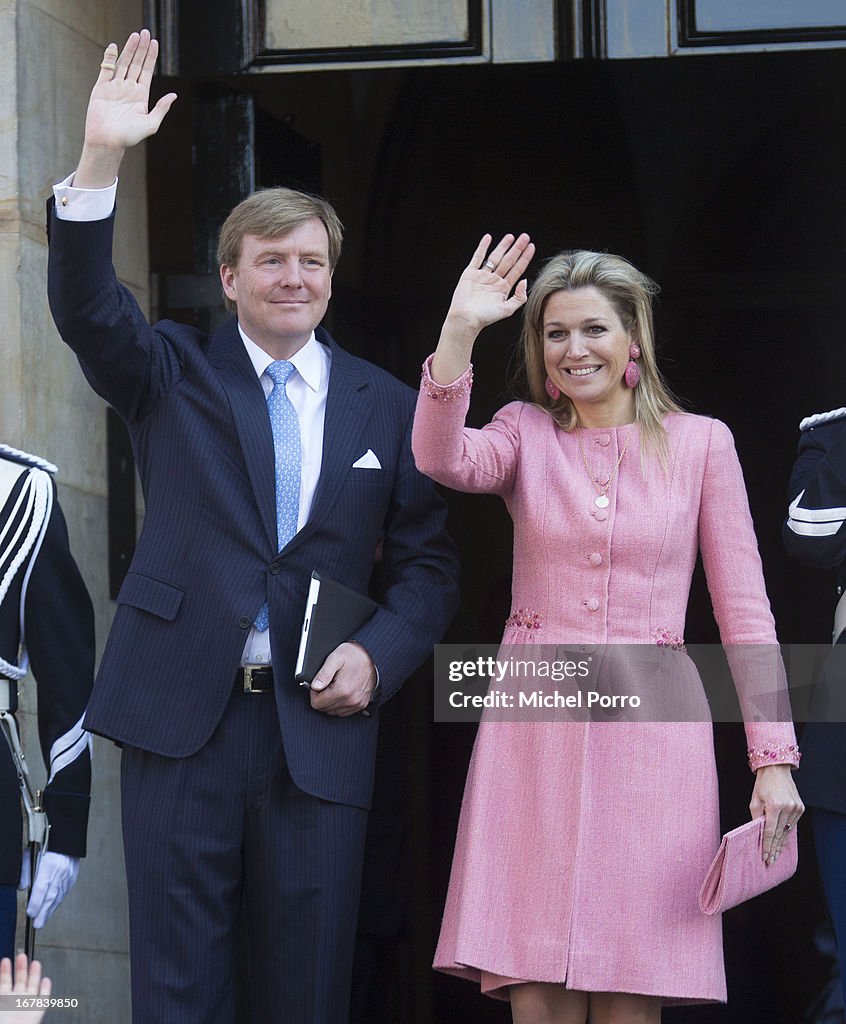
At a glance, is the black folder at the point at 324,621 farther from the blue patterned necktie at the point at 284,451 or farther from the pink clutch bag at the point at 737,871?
the pink clutch bag at the point at 737,871

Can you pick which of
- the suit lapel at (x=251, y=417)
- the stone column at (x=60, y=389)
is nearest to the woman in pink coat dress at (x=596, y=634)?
the suit lapel at (x=251, y=417)

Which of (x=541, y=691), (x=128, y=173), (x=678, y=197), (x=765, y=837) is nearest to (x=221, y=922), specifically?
(x=541, y=691)

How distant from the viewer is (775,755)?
3.56 m

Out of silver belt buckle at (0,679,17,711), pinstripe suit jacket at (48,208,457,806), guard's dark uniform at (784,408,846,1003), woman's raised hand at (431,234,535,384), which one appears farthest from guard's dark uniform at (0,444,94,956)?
guard's dark uniform at (784,408,846,1003)

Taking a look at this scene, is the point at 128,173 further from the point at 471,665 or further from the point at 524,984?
the point at 524,984

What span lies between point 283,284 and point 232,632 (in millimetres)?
735

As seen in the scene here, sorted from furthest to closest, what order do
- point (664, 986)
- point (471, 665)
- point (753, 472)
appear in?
point (753, 472)
point (471, 665)
point (664, 986)

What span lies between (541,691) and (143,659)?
78 centimetres

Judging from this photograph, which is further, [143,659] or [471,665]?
[471,665]

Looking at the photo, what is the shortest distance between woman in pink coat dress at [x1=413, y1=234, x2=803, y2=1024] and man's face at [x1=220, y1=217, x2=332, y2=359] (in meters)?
0.37

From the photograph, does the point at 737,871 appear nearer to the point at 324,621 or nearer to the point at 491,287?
the point at 324,621

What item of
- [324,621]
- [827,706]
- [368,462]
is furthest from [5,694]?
[827,706]

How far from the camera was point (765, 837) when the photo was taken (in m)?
3.52

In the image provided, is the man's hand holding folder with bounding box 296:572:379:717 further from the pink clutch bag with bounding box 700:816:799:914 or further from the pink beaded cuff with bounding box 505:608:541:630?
the pink clutch bag with bounding box 700:816:799:914
